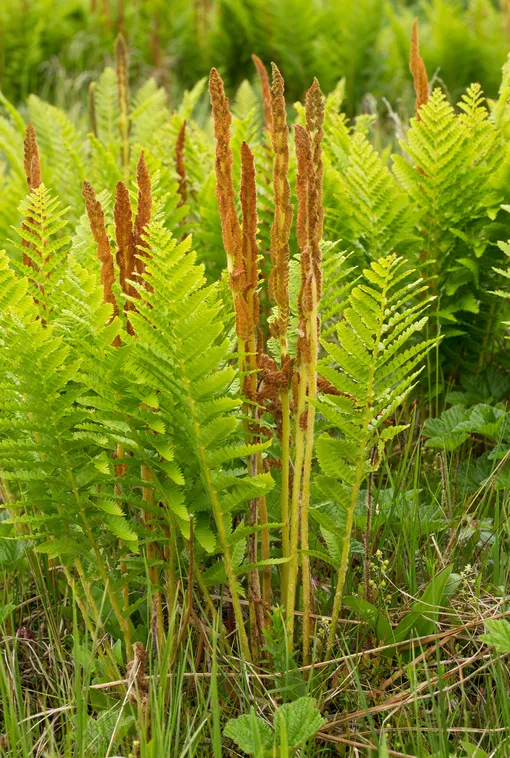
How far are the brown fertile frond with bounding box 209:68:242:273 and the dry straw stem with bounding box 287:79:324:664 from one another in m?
0.11

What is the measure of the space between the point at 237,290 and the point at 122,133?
76.4 inches

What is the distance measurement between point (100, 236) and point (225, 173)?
0.23 metres

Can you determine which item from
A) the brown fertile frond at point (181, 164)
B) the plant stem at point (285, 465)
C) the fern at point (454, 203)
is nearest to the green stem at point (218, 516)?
the plant stem at point (285, 465)

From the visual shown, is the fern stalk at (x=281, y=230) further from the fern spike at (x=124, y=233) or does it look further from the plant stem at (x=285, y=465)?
the fern spike at (x=124, y=233)

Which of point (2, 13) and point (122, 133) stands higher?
point (2, 13)

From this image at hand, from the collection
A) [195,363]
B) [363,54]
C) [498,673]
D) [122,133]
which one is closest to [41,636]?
[195,363]

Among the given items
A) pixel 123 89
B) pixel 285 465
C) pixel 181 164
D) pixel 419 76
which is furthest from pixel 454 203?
pixel 123 89

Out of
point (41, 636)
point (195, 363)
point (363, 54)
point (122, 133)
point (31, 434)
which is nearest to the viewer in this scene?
point (195, 363)

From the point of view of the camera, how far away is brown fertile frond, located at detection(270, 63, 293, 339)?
4.11ft

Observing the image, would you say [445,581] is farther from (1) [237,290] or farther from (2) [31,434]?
(2) [31,434]

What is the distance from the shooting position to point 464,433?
1.87 m

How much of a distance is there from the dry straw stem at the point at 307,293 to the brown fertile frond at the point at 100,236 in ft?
1.08

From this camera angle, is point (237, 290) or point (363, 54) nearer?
point (237, 290)

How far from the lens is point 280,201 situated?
129cm
